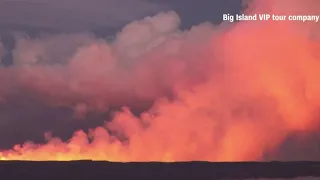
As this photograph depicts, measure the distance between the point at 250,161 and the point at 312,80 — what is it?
93 centimetres

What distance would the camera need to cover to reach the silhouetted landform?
4.49 meters

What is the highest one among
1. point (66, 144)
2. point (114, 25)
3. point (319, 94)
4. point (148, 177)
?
point (114, 25)

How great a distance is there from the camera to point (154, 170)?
462 centimetres

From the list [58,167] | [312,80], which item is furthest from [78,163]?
[312,80]

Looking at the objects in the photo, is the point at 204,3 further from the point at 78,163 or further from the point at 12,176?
the point at 12,176

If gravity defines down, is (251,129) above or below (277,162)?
above

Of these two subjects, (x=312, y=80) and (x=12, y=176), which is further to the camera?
(x=312, y=80)

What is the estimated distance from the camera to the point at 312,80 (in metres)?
4.75

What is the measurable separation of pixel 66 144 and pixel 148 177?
0.78 meters

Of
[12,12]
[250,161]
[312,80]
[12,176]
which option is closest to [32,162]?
[12,176]

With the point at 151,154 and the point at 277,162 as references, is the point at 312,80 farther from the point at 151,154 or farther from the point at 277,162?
the point at 151,154

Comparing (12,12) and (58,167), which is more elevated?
(12,12)

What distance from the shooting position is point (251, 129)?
4.68 m

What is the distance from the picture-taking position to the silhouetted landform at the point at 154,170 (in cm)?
449
